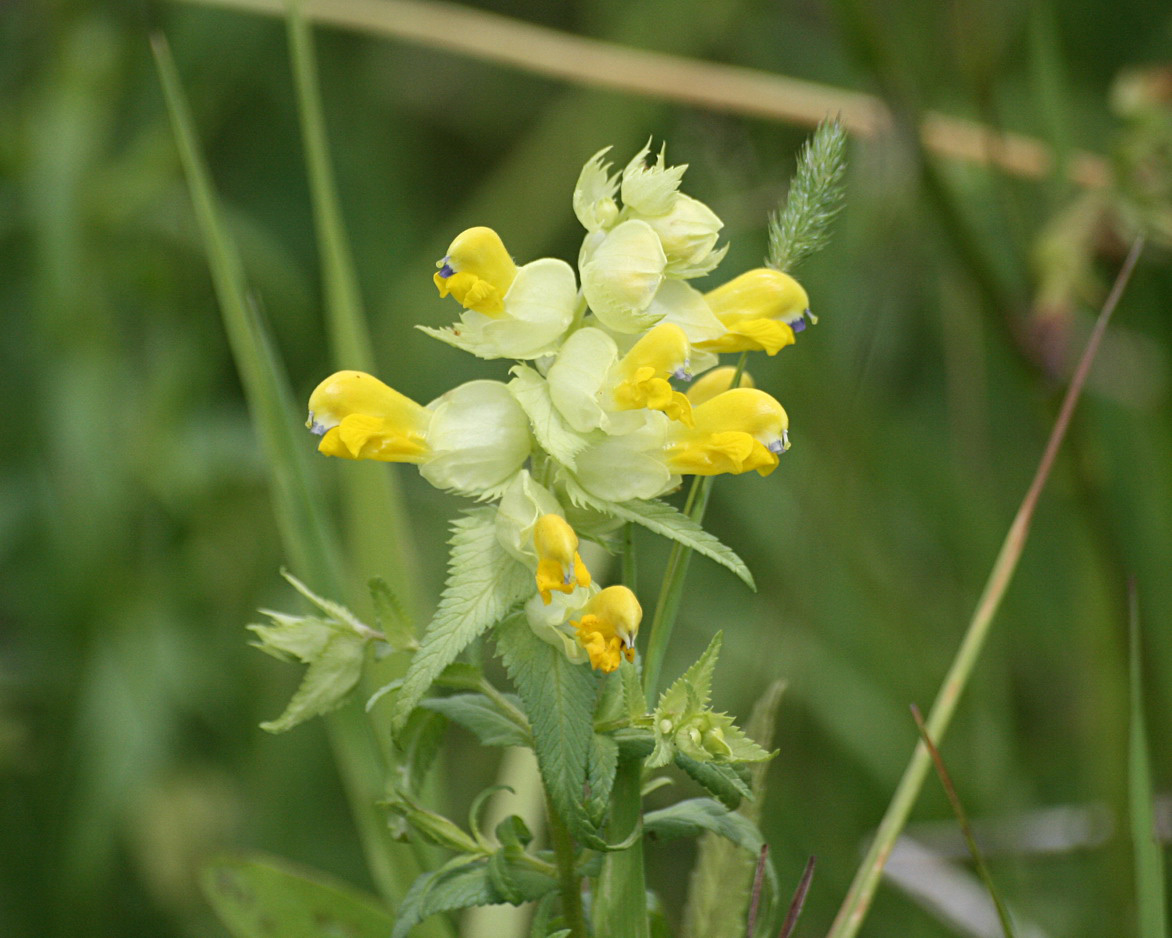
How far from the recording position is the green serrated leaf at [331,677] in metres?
0.69

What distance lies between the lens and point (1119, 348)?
71.2 inches

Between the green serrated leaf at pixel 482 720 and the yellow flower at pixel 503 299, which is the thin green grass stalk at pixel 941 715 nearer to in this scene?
the green serrated leaf at pixel 482 720

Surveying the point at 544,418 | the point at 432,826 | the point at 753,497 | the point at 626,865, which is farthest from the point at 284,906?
the point at 753,497

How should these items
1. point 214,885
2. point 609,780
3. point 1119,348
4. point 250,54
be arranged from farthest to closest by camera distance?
point 250,54, point 1119,348, point 214,885, point 609,780

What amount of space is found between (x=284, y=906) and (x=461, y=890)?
7.5 inches

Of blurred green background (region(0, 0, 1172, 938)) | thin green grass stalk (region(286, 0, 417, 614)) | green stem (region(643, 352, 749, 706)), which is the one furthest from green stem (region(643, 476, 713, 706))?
blurred green background (region(0, 0, 1172, 938))

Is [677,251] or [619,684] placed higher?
[677,251]

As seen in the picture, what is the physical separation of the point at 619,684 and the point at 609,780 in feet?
0.23

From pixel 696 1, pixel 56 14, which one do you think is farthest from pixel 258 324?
pixel 696 1

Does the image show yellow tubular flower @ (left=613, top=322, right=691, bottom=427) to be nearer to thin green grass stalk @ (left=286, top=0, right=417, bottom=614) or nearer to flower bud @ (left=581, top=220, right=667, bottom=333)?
flower bud @ (left=581, top=220, right=667, bottom=333)

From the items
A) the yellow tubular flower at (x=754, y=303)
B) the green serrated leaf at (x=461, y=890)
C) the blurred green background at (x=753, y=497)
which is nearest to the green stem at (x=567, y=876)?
the green serrated leaf at (x=461, y=890)

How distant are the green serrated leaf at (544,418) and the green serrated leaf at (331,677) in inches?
7.3

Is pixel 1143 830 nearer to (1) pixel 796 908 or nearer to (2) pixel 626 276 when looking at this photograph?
(1) pixel 796 908

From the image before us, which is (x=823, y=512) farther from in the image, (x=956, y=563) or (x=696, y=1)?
A: (x=696, y=1)
